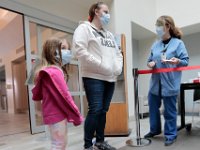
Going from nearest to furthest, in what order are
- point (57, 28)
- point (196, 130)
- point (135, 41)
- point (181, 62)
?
point (181, 62), point (196, 130), point (57, 28), point (135, 41)

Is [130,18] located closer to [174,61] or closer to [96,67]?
[174,61]

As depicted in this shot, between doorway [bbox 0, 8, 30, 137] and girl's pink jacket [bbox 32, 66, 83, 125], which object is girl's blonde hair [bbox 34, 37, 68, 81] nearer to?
girl's pink jacket [bbox 32, 66, 83, 125]

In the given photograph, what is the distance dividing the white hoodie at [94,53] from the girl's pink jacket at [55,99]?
1.21 feet

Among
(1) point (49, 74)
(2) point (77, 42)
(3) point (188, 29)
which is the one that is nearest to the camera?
(1) point (49, 74)

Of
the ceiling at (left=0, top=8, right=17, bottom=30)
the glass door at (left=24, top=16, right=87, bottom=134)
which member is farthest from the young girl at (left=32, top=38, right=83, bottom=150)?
the ceiling at (left=0, top=8, right=17, bottom=30)

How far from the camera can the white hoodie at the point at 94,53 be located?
170 centimetres

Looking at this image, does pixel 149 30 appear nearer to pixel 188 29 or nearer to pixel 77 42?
pixel 188 29

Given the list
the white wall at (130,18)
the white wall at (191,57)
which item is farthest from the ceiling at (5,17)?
the white wall at (191,57)

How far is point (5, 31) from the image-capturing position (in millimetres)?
6566

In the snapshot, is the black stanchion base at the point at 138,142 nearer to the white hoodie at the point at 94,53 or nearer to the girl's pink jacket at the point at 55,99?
the white hoodie at the point at 94,53

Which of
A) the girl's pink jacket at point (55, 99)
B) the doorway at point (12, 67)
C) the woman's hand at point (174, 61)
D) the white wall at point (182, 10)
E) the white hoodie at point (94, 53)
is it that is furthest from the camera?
the doorway at point (12, 67)

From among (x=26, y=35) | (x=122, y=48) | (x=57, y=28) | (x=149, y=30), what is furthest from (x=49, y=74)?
(x=149, y=30)

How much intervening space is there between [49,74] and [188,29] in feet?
14.8

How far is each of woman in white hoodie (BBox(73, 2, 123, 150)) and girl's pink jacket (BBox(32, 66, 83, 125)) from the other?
37 cm
